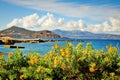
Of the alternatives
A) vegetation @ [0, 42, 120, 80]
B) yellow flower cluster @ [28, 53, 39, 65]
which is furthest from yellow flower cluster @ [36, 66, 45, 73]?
yellow flower cluster @ [28, 53, 39, 65]

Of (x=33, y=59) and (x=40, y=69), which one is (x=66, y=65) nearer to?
(x=40, y=69)

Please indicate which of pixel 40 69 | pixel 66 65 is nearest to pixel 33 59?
pixel 40 69

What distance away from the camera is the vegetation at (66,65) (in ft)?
28.5

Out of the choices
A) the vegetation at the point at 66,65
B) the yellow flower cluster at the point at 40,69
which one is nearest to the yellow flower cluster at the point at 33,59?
the vegetation at the point at 66,65

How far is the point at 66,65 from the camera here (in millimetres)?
8805

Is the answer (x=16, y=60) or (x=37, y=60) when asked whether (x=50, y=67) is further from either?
(x=16, y=60)

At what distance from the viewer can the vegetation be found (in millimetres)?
8672

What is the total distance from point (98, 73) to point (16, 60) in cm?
270

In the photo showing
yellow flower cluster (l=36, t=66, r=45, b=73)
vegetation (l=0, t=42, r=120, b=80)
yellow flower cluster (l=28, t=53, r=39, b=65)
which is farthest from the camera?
yellow flower cluster (l=28, t=53, r=39, b=65)

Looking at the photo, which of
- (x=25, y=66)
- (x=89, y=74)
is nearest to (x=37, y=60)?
(x=25, y=66)

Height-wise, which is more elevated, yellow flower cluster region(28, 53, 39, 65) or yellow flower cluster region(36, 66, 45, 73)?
yellow flower cluster region(28, 53, 39, 65)

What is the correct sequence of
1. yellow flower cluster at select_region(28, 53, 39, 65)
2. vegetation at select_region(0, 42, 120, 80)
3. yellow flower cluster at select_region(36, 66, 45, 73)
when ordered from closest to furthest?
yellow flower cluster at select_region(36, 66, 45, 73), vegetation at select_region(0, 42, 120, 80), yellow flower cluster at select_region(28, 53, 39, 65)

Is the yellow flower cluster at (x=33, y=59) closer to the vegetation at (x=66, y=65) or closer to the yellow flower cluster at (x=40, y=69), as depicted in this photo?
the vegetation at (x=66, y=65)

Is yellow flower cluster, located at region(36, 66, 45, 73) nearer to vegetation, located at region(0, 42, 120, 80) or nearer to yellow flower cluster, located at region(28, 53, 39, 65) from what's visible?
vegetation, located at region(0, 42, 120, 80)
